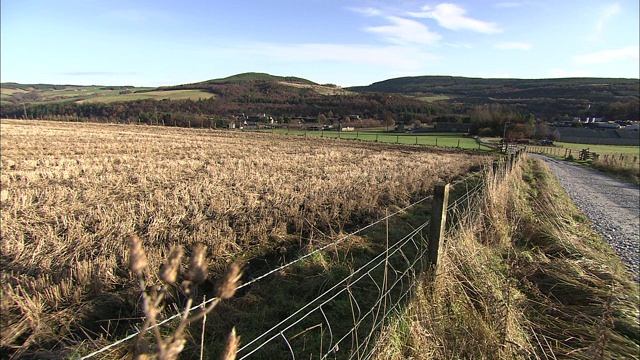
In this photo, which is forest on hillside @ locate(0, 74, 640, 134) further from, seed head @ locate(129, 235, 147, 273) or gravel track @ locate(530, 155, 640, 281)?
seed head @ locate(129, 235, 147, 273)

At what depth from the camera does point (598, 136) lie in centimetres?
8331

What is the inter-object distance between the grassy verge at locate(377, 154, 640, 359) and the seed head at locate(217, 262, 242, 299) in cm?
224

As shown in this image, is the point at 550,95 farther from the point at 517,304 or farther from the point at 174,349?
the point at 174,349

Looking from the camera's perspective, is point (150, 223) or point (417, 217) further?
point (417, 217)

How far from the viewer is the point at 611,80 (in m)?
186

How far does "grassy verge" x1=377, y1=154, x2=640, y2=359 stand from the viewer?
3.02 metres

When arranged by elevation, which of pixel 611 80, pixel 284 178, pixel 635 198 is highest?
pixel 611 80

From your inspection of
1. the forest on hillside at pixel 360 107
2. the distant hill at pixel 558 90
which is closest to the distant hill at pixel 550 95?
the distant hill at pixel 558 90

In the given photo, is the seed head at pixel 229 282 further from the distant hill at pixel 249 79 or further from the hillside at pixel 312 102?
the distant hill at pixel 249 79

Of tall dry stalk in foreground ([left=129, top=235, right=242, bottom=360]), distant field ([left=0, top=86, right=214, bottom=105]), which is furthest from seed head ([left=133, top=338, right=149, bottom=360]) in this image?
distant field ([left=0, top=86, right=214, bottom=105])

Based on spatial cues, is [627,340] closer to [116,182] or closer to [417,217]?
[417,217]

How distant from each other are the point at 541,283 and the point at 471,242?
1.24 m

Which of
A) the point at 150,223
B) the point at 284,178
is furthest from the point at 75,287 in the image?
the point at 284,178

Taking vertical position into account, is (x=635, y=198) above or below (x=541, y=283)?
below
